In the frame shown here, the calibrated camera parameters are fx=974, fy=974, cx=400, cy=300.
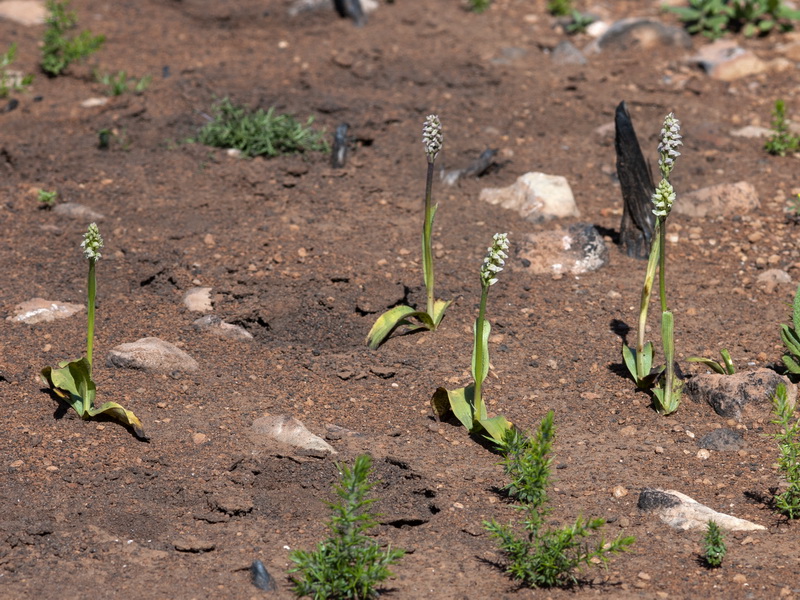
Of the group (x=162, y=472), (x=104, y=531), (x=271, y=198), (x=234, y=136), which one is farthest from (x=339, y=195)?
(x=104, y=531)

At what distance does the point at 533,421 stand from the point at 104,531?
6.17ft

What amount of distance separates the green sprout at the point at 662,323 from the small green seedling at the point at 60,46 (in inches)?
210

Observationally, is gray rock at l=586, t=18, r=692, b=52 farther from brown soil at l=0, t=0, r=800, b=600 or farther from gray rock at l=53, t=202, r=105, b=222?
gray rock at l=53, t=202, r=105, b=222

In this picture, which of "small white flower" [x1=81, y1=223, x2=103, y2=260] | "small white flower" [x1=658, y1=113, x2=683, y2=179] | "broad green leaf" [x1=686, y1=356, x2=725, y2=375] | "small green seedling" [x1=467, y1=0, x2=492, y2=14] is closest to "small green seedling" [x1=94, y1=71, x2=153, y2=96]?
"small green seedling" [x1=467, y1=0, x2=492, y2=14]

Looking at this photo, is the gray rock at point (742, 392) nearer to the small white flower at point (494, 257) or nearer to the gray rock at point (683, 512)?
the gray rock at point (683, 512)

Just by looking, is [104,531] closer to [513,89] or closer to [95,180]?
[95,180]

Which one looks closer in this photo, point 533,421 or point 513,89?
point 533,421

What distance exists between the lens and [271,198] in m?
6.28

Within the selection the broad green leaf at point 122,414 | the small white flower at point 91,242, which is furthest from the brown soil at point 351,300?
the small white flower at point 91,242

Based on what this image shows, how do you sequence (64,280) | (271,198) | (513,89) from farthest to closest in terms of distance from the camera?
(513,89)
(271,198)
(64,280)

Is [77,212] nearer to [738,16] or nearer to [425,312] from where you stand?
[425,312]

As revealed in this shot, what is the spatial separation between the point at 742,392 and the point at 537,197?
2135mm

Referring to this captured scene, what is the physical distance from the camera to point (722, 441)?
424 centimetres

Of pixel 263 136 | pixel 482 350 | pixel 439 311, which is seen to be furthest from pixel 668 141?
pixel 263 136
